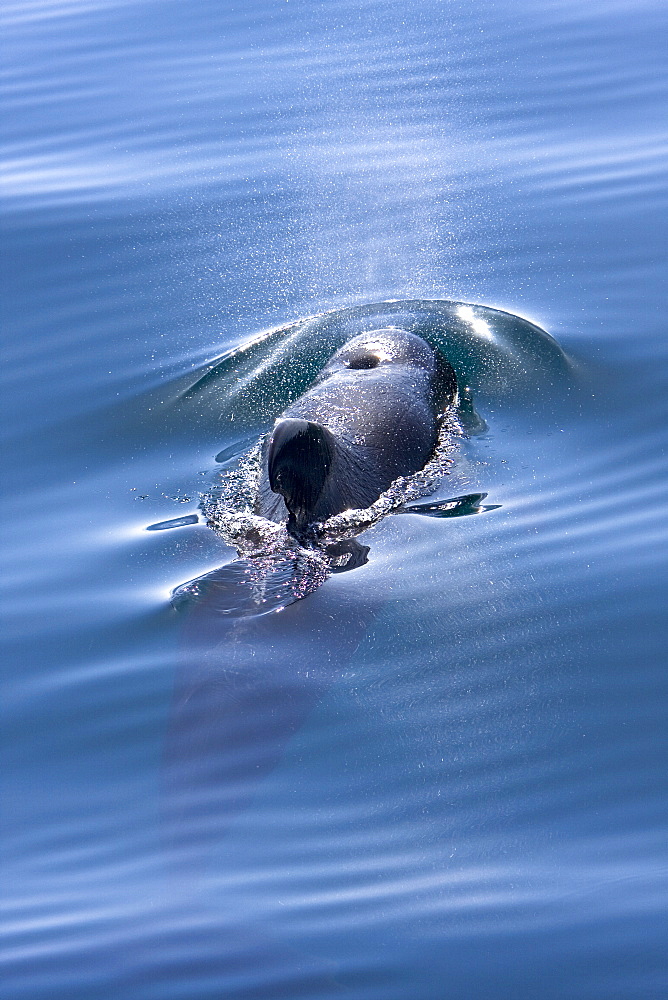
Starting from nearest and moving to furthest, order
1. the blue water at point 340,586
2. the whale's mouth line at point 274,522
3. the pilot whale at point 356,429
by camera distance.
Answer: the blue water at point 340,586
the pilot whale at point 356,429
the whale's mouth line at point 274,522

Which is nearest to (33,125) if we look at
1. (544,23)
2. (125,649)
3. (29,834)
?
(544,23)

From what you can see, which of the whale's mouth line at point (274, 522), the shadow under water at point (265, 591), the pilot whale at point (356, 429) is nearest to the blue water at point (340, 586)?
the shadow under water at point (265, 591)

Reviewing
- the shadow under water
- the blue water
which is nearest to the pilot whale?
the shadow under water

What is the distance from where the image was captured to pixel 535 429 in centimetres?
963

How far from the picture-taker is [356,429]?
30.5 ft

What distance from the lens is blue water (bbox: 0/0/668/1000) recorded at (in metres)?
5.39

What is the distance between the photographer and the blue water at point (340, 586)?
17.7 feet

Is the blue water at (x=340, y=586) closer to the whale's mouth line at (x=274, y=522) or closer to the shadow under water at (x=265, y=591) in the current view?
the shadow under water at (x=265, y=591)

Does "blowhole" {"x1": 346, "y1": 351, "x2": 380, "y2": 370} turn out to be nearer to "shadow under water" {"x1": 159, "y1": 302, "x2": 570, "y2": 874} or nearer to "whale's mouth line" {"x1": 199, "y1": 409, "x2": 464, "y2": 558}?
"shadow under water" {"x1": 159, "y1": 302, "x2": 570, "y2": 874}

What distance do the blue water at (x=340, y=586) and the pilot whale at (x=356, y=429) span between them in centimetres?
36

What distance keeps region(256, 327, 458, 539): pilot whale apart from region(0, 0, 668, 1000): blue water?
1.19 ft

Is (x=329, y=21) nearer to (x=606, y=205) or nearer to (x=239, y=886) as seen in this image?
(x=606, y=205)

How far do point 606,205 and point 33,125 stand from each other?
7863 mm

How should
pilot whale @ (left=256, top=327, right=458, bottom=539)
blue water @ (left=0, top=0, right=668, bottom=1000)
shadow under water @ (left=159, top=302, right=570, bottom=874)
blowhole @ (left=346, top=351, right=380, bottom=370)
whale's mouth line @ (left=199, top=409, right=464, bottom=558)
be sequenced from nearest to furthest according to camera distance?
blue water @ (left=0, top=0, right=668, bottom=1000) < shadow under water @ (left=159, top=302, right=570, bottom=874) < pilot whale @ (left=256, top=327, right=458, bottom=539) < whale's mouth line @ (left=199, top=409, right=464, bottom=558) < blowhole @ (left=346, top=351, right=380, bottom=370)
